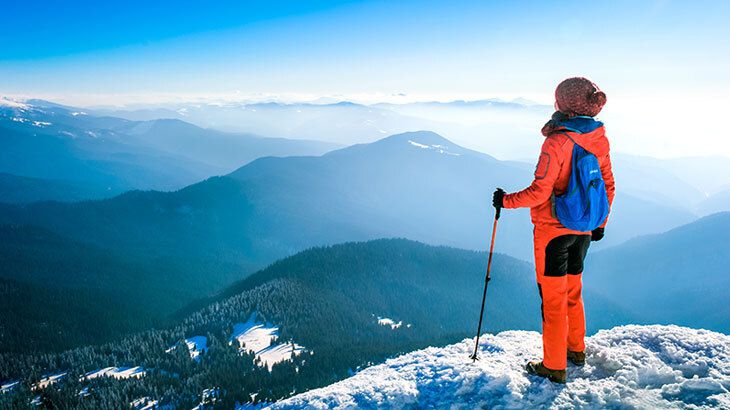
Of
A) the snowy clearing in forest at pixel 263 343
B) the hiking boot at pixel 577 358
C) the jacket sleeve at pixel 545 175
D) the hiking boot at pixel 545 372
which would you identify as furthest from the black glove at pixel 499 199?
the snowy clearing in forest at pixel 263 343

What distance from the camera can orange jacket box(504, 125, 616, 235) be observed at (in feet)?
23.0

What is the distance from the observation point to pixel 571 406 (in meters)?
6.96

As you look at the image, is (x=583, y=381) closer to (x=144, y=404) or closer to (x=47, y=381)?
(x=144, y=404)

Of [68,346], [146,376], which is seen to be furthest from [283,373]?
[68,346]

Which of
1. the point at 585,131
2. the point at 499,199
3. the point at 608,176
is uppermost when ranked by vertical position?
the point at 585,131

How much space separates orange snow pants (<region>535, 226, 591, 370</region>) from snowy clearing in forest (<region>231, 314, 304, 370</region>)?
80777mm

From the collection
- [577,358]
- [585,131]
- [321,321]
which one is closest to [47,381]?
[321,321]

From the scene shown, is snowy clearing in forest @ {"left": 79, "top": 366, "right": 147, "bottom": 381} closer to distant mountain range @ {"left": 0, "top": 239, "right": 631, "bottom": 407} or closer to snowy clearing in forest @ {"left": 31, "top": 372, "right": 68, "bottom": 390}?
distant mountain range @ {"left": 0, "top": 239, "right": 631, "bottom": 407}

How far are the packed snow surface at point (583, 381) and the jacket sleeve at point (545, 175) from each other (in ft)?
12.3

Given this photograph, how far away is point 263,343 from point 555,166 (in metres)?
99.7

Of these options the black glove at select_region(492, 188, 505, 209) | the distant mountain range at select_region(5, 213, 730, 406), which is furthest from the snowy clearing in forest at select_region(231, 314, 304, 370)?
the black glove at select_region(492, 188, 505, 209)

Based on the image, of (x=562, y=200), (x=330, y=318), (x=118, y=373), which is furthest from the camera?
(x=330, y=318)

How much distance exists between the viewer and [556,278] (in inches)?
290

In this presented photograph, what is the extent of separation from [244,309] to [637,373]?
376 ft
